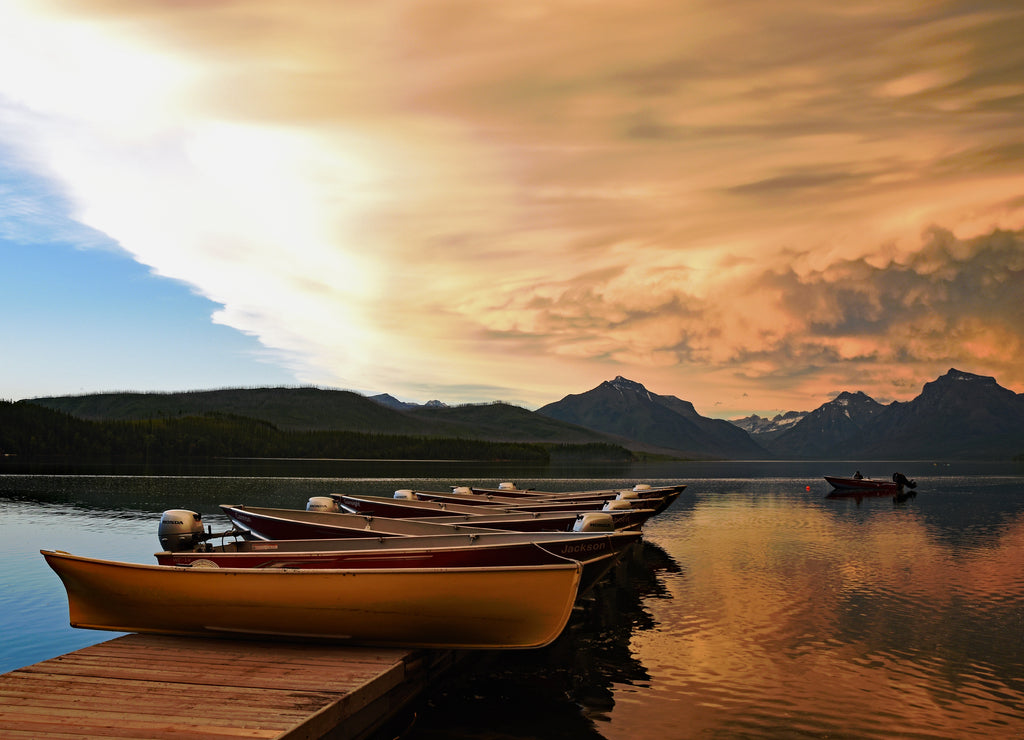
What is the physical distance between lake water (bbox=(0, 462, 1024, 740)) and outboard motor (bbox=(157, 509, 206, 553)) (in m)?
3.04

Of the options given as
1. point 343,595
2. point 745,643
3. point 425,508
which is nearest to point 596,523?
point 745,643

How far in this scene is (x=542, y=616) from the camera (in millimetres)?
13375

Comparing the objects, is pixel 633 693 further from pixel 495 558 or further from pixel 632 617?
pixel 632 617

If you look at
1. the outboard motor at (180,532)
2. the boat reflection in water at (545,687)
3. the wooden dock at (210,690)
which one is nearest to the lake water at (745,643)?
the boat reflection in water at (545,687)

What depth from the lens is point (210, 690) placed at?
36.2ft

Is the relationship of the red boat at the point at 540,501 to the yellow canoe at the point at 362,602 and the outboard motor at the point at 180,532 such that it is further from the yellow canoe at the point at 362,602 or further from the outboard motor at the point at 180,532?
the yellow canoe at the point at 362,602

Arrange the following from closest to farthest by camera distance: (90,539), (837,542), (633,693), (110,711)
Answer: (110,711), (633,693), (90,539), (837,542)

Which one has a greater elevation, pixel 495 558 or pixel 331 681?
pixel 495 558

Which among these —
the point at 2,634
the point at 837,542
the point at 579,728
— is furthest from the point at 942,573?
the point at 2,634

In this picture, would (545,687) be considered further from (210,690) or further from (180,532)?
(180,532)

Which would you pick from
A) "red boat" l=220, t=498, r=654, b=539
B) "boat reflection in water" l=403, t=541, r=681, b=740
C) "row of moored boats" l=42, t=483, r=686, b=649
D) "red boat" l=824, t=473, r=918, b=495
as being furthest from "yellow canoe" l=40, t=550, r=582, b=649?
"red boat" l=824, t=473, r=918, b=495

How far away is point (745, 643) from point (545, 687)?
6190mm

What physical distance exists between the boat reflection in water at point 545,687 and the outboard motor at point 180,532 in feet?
27.3

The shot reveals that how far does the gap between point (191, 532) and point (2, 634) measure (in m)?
4.98
